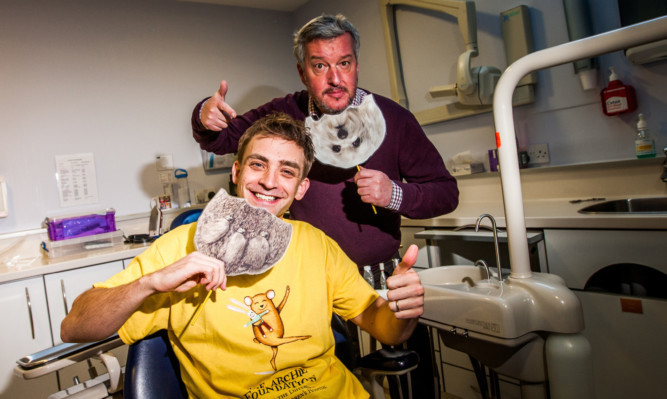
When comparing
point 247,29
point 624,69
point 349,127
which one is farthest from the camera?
point 247,29

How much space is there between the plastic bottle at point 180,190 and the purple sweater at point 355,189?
1.86m

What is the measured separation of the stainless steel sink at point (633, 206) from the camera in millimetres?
2027

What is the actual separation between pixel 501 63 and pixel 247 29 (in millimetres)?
2210

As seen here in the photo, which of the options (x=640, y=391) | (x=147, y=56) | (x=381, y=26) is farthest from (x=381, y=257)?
(x=147, y=56)

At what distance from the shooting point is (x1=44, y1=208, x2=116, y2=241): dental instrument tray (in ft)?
8.77

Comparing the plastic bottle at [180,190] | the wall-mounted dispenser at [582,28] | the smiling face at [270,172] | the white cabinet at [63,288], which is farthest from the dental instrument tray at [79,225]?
the wall-mounted dispenser at [582,28]

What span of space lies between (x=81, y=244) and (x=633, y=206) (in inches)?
117

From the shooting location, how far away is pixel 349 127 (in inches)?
53.2

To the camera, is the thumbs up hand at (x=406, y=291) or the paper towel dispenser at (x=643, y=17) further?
the paper towel dispenser at (x=643, y=17)

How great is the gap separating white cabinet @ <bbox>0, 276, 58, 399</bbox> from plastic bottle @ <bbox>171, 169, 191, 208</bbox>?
1267 millimetres

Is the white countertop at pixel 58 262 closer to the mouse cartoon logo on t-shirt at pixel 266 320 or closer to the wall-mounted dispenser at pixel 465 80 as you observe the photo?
the mouse cartoon logo on t-shirt at pixel 266 320

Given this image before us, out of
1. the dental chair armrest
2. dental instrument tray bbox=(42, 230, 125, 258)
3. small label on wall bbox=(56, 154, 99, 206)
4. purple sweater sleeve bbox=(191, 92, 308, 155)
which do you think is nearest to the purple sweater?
purple sweater sleeve bbox=(191, 92, 308, 155)

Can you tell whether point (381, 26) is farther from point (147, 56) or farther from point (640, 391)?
point (640, 391)

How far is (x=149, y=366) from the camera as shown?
109cm
